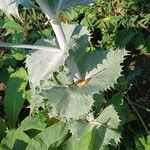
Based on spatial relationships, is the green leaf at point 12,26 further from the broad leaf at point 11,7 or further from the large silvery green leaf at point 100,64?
the broad leaf at point 11,7

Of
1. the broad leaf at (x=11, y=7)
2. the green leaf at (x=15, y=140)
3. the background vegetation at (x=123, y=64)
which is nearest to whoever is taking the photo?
the broad leaf at (x=11, y=7)

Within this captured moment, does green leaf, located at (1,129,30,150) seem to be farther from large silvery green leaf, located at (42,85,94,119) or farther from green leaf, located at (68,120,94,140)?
large silvery green leaf, located at (42,85,94,119)

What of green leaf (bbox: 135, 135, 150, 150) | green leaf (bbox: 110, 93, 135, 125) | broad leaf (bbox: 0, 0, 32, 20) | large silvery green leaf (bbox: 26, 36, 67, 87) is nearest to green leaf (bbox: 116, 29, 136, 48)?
green leaf (bbox: 110, 93, 135, 125)

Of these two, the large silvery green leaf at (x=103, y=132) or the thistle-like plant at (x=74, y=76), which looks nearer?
the thistle-like plant at (x=74, y=76)

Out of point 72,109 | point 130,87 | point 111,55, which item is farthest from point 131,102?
point 72,109

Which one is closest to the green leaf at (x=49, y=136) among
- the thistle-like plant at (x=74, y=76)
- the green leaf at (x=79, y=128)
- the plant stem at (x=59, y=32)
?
the thistle-like plant at (x=74, y=76)

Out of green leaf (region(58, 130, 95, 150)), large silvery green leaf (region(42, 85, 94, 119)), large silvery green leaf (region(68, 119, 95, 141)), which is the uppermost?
large silvery green leaf (region(42, 85, 94, 119))

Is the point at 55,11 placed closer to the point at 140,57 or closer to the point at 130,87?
the point at 130,87
